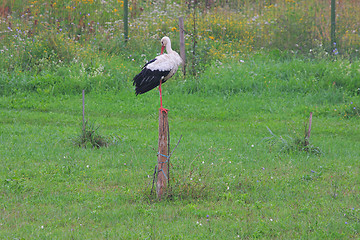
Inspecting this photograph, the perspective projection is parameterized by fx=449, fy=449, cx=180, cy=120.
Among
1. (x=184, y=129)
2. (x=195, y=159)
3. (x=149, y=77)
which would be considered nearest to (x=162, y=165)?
(x=149, y=77)

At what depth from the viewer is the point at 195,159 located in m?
7.45

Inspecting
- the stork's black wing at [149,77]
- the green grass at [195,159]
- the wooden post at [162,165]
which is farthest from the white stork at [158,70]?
the green grass at [195,159]

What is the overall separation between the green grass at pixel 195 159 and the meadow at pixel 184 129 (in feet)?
0.09

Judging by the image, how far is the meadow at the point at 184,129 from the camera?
17.6 ft

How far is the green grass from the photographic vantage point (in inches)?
205

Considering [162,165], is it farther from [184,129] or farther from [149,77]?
[184,129]

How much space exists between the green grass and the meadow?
28 mm

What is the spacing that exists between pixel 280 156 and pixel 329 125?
248 cm

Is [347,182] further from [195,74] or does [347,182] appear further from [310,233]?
[195,74]

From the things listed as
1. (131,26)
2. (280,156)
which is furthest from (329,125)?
(131,26)

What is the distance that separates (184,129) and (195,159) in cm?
221

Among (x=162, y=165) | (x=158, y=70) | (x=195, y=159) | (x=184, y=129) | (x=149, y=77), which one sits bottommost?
(x=184, y=129)

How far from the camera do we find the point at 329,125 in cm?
963

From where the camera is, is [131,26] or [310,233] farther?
[131,26]
